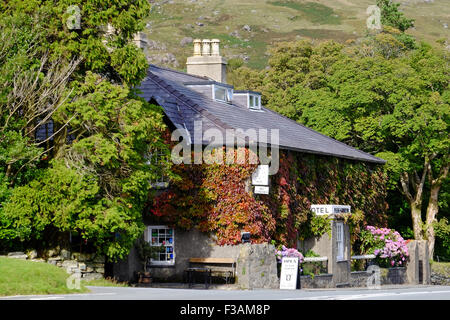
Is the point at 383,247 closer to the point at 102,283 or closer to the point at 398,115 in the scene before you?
the point at 398,115

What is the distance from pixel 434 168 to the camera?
2082 inches

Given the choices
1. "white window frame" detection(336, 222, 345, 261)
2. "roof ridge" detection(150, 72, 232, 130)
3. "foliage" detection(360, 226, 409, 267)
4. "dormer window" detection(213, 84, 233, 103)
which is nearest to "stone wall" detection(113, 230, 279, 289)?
"roof ridge" detection(150, 72, 232, 130)

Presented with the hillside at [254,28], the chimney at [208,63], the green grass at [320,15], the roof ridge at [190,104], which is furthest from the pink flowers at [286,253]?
the green grass at [320,15]

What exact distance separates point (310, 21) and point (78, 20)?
162 meters

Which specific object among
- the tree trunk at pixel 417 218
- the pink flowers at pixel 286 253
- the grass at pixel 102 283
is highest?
the tree trunk at pixel 417 218

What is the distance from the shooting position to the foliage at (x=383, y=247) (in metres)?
39.5

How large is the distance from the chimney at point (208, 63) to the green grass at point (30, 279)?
22.1 meters

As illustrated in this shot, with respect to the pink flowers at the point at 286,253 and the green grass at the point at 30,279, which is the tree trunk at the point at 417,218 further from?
the green grass at the point at 30,279

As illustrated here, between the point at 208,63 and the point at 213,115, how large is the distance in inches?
432

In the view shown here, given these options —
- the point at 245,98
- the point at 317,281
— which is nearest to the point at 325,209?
the point at 317,281

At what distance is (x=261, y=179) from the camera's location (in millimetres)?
32000

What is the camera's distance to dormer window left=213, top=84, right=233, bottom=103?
3756 centimetres
